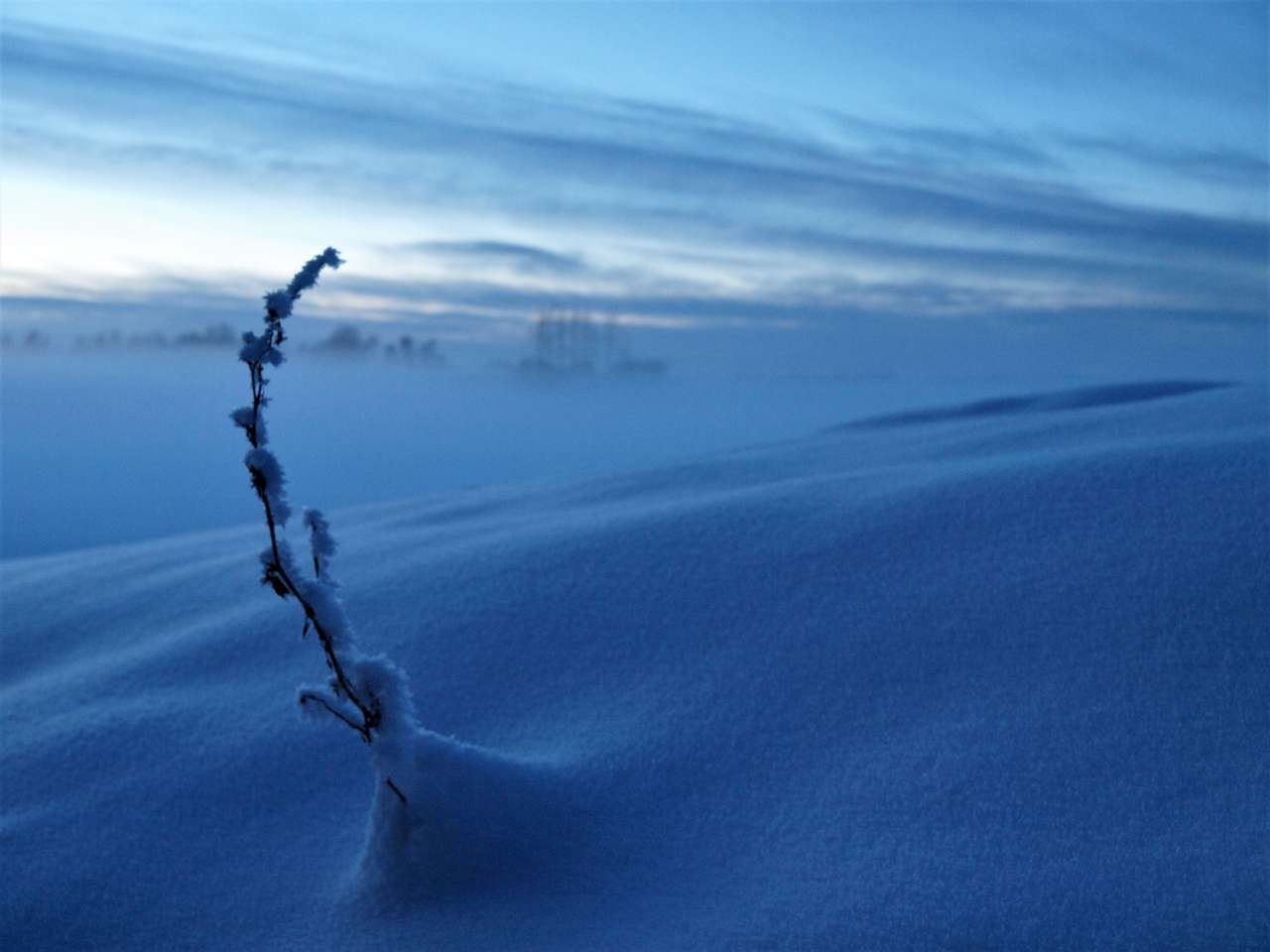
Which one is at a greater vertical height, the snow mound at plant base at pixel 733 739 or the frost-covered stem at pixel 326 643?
the frost-covered stem at pixel 326 643

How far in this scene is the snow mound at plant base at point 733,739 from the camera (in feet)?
5.04

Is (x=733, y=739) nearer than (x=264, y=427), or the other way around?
(x=264, y=427)

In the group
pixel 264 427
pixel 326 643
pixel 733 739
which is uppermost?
pixel 264 427

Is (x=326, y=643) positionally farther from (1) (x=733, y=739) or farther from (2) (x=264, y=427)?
(1) (x=733, y=739)

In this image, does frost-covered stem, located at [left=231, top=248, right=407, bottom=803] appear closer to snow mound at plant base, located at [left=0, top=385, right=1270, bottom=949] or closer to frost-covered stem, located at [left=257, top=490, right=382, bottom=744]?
frost-covered stem, located at [left=257, top=490, right=382, bottom=744]

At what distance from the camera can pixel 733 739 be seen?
1.95 m

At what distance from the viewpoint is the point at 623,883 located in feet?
5.34

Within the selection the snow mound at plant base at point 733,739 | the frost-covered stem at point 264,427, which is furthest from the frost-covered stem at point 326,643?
the snow mound at plant base at point 733,739

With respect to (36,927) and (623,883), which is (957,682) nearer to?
(623,883)

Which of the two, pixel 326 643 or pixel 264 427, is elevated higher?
pixel 264 427

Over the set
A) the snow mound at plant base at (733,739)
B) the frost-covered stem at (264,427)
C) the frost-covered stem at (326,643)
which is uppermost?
the frost-covered stem at (264,427)

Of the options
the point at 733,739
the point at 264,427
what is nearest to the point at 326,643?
the point at 264,427

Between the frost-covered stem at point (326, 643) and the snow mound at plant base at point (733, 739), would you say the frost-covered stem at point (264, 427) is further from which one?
the snow mound at plant base at point (733, 739)

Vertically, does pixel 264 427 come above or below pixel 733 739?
above
